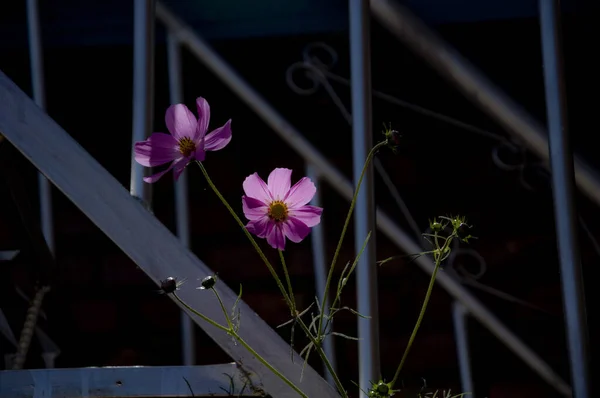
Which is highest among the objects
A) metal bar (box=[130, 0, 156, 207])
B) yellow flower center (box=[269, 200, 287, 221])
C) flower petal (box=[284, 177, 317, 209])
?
metal bar (box=[130, 0, 156, 207])

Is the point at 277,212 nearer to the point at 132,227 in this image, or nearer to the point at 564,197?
the point at 132,227

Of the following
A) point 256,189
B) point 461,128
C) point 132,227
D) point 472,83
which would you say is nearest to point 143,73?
point 132,227

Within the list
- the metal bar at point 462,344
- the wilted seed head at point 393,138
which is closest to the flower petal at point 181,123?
the wilted seed head at point 393,138

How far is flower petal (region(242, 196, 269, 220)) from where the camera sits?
2.69 ft

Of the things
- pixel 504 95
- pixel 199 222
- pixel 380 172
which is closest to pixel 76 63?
pixel 199 222

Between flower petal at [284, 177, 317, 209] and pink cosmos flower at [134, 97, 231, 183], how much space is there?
3.9 inches

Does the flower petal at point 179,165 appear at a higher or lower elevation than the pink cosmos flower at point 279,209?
higher

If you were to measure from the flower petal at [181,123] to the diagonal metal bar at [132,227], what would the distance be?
0.60 ft

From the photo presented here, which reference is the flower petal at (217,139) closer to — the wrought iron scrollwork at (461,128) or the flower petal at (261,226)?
the flower petal at (261,226)

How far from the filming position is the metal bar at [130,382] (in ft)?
3.10

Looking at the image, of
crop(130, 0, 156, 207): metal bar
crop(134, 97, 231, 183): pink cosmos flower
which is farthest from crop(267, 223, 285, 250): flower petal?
crop(130, 0, 156, 207): metal bar

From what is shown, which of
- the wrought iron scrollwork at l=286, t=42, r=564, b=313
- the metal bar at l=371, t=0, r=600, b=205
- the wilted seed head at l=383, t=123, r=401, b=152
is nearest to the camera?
the wilted seed head at l=383, t=123, r=401, b=152

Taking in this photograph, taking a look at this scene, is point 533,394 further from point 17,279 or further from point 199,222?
point 17,279

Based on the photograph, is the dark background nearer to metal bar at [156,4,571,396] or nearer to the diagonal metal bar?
metal bar at [156,4,571,396]
